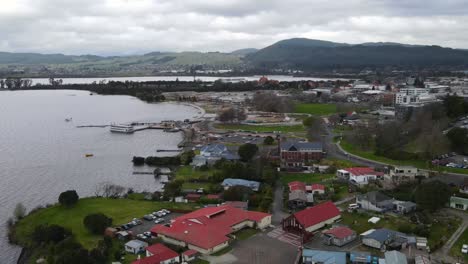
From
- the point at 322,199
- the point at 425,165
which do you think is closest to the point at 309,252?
the point at 322,199

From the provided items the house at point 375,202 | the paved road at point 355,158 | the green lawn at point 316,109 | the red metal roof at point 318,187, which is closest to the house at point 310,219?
the house at point 375,202

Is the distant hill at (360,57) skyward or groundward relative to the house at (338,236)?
skyward

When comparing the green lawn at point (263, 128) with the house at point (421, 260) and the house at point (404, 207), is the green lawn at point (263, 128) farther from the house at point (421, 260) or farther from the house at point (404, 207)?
the house at point (421, 260)

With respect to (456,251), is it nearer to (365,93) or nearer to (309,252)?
(309,252)

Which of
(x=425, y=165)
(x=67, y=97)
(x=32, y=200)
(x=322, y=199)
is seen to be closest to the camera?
(x=322, y=199)

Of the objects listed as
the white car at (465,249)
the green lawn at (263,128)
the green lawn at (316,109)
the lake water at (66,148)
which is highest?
the green lawn at (316,109)

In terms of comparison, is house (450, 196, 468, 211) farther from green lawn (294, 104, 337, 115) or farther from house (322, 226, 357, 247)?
green lawn (294, 104, 337, 115)

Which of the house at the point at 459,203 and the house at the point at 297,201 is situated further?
the house at the point at 297,201
